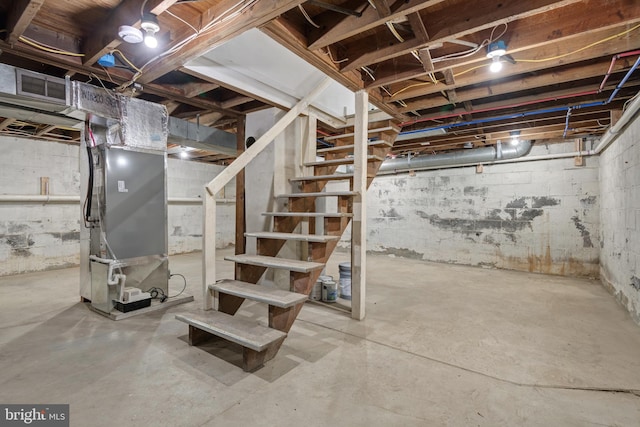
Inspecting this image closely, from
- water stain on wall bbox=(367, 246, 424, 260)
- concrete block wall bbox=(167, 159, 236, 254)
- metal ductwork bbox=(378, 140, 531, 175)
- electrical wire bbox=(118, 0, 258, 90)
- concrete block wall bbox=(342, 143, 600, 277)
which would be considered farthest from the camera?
concrete block wall bbox=(167, 159, 236, 254)

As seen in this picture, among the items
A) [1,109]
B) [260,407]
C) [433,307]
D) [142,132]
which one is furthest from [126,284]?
[433,307]

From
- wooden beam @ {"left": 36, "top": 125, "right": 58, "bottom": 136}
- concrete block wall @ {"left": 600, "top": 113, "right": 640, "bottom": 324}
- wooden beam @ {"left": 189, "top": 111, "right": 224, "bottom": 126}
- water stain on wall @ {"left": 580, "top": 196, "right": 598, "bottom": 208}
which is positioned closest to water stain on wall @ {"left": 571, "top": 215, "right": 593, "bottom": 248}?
water stain on wall @ {"left": 580, "top": 196, "right": 598, "bottom": 208}

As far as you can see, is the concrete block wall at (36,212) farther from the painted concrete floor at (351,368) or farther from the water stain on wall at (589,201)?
the water stain on wall at (589,201)

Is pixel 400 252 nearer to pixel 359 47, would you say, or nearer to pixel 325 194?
pixel 325 194

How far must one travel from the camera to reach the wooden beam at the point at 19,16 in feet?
5.64

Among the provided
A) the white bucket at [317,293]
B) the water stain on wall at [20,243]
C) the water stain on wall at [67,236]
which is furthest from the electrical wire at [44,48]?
the water stain on wall at [67,236]

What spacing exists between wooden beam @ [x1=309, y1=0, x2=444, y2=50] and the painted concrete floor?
7.11 feet

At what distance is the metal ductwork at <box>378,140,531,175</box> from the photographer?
202 inches

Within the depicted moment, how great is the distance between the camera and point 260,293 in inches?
83.5

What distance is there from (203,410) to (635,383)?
253 cm

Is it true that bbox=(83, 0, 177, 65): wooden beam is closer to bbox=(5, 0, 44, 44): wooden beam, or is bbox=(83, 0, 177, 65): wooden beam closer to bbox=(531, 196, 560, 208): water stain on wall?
bbox=(5, 0, 44, 44): wooden beam

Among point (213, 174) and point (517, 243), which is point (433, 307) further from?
point (213, 174)

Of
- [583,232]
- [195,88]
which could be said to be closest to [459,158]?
[583,232]

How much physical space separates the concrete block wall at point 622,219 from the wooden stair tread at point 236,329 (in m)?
3.38
